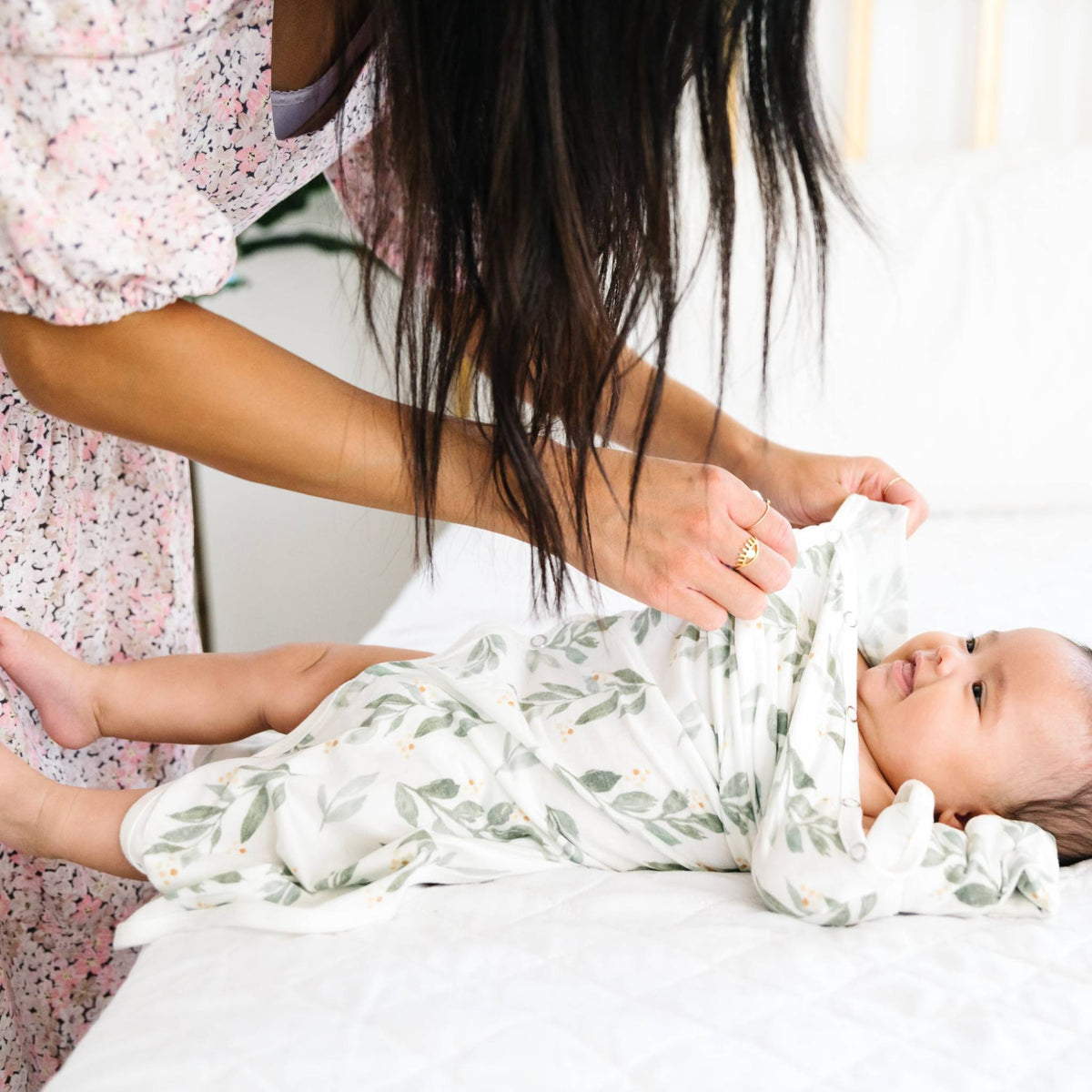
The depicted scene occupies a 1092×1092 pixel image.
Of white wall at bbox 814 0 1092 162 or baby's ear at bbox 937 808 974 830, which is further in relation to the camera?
white wall at bbox 814 0 1092 162

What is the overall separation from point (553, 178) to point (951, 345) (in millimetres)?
1168

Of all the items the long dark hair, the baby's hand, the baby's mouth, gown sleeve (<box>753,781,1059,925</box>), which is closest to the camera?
the long dark hair

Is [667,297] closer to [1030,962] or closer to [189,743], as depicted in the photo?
[1030,962]

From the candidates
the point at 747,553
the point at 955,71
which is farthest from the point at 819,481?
the point at 955,71

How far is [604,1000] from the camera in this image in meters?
0.65

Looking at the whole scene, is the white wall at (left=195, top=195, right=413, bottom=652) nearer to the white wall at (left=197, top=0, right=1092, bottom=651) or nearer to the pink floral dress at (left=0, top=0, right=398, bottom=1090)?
the white wall at (left=197, top=0, right=1092, bottom=651)

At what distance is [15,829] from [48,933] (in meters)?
0.19

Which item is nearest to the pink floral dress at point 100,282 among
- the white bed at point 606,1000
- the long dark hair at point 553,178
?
the long dark hair at point 553,178

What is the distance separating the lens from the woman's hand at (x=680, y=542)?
2.47 feet

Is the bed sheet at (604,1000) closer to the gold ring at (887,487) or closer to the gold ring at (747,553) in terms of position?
the gold ring at (747,553)

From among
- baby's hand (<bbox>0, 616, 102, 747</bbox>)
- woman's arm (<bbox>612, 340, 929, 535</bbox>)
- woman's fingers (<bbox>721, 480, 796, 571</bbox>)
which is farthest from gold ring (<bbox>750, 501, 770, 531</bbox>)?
baby's hand (<bbox>0, 616, 102, 747</bbox>)

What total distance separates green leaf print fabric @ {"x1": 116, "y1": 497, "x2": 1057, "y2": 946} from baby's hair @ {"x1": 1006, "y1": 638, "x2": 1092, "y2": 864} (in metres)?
0.07

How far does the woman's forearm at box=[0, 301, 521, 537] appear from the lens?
666mm

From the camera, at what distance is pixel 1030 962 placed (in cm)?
70
